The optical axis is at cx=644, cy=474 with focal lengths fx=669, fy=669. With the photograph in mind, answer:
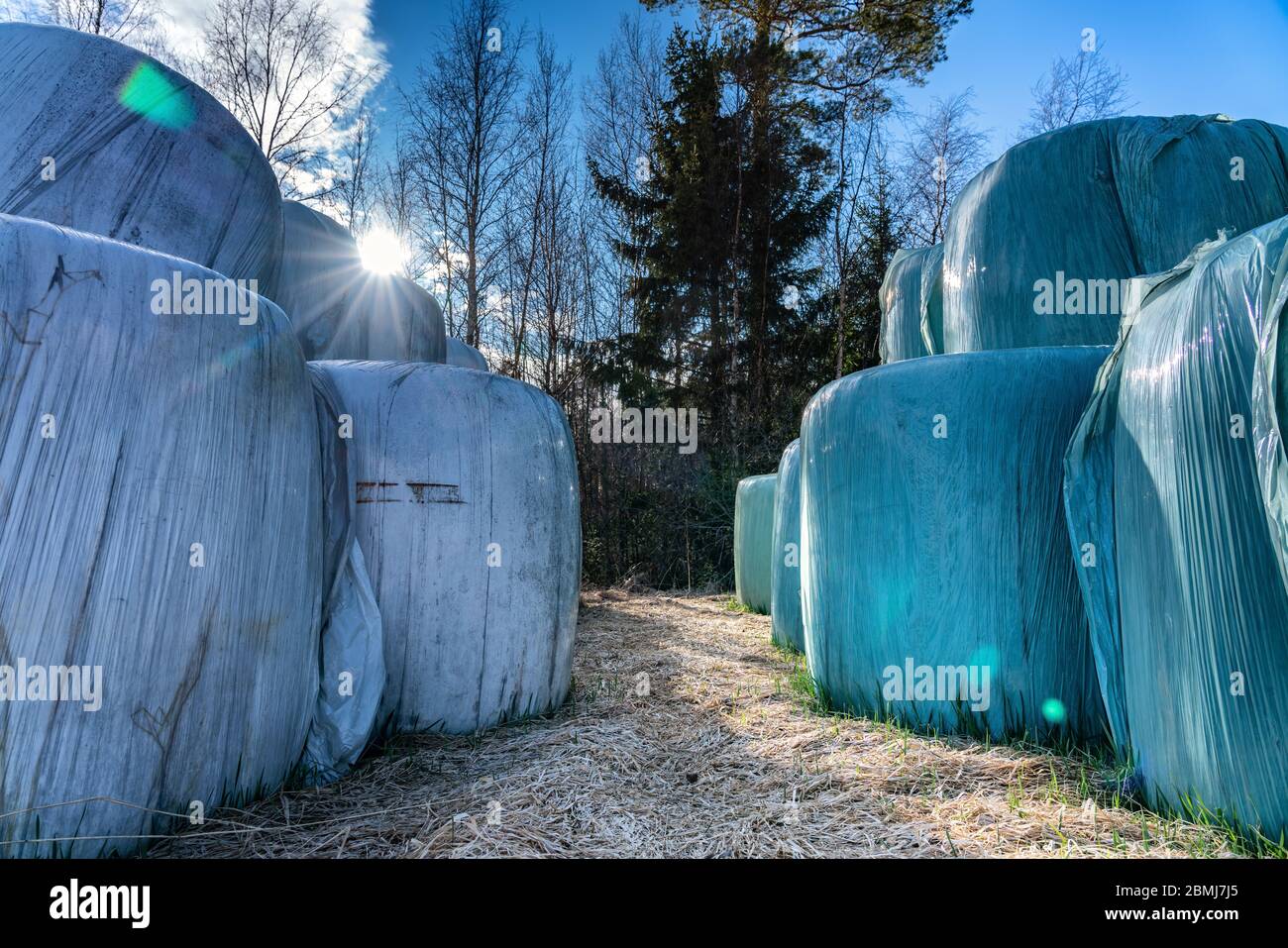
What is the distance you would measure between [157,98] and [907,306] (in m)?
3.13

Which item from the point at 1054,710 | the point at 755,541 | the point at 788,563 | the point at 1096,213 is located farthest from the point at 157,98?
the point at 755,541

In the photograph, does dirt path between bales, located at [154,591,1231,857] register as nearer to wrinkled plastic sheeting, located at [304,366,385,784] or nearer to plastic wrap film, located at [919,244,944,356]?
wrinkled plastic sheeting, located at [304,366,385,784]

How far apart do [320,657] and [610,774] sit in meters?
0.87

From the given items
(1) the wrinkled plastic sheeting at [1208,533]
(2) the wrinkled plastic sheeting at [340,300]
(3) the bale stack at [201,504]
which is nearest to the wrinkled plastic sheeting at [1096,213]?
(1) the wrinkled plastic sheeting at [1208,533]

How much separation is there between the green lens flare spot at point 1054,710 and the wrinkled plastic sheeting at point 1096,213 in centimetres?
121

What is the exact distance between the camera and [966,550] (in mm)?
2098

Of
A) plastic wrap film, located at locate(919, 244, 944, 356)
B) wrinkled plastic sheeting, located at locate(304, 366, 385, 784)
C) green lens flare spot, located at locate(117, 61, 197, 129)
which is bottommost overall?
wrinkled plastic sheeting, located at locate(304, 366, 385, 784)

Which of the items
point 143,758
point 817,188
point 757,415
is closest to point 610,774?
point 143,758


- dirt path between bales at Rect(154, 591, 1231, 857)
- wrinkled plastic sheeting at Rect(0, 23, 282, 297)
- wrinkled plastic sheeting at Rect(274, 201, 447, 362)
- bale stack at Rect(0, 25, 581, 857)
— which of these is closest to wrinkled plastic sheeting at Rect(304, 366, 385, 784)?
bale stack at Rect(0, 25, 581, 857)

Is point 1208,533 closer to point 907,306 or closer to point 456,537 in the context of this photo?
point 456,537

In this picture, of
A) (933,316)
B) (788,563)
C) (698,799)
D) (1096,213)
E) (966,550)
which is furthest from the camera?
(788,563)

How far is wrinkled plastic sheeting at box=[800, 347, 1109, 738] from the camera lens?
2.00 metres

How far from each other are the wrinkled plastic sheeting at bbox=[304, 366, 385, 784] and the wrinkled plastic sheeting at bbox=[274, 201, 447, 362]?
1023mm

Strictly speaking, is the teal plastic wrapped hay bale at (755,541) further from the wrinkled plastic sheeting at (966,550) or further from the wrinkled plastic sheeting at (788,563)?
the wrinkled plastic sheeting at (966,550)
